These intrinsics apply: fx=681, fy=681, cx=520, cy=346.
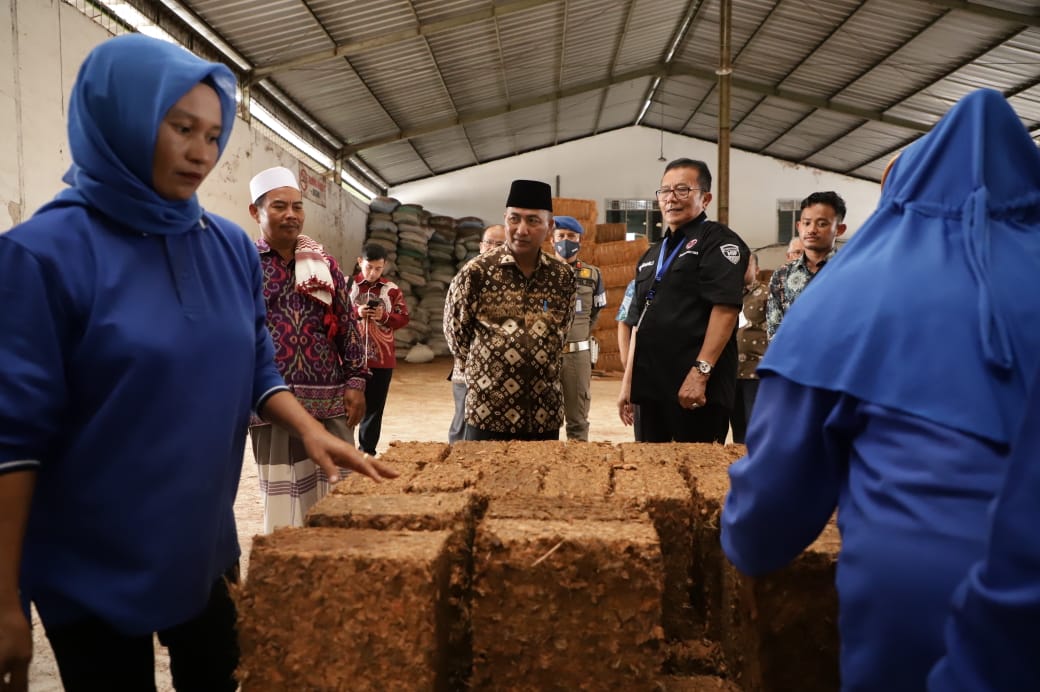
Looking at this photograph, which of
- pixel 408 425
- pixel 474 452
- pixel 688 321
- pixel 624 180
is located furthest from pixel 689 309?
pixel 624 180

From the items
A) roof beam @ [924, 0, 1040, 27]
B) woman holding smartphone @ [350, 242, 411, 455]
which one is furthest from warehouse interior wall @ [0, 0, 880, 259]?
roof beam @ [924, 0, 1040, 27]

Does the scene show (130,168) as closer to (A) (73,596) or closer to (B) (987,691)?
(A) (73,596)

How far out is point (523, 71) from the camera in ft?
32.7

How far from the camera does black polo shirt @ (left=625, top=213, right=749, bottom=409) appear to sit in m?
2.54

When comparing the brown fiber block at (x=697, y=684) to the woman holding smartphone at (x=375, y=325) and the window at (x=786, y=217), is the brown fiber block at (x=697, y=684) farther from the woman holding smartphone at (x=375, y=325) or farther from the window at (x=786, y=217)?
the window at (x=786, y=217)

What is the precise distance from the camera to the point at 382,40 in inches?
294

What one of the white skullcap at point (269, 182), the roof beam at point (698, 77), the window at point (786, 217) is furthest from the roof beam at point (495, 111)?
the white skullcap at point (269, 182)

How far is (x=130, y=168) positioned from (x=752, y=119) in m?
13.5

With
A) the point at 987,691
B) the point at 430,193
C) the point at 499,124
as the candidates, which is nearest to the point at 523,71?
the point at 499,124

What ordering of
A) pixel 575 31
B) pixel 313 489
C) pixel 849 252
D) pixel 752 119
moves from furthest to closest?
pixel 752 119
pixel 575 31
pixel 313 489
pixel 849 252

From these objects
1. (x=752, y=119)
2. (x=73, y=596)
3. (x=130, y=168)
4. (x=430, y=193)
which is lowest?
(x=73, y=596)

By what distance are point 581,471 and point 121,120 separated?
4.08ft

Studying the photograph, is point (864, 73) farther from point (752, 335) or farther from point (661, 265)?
point (661, 265)

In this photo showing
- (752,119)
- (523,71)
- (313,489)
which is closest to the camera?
(313,489)
